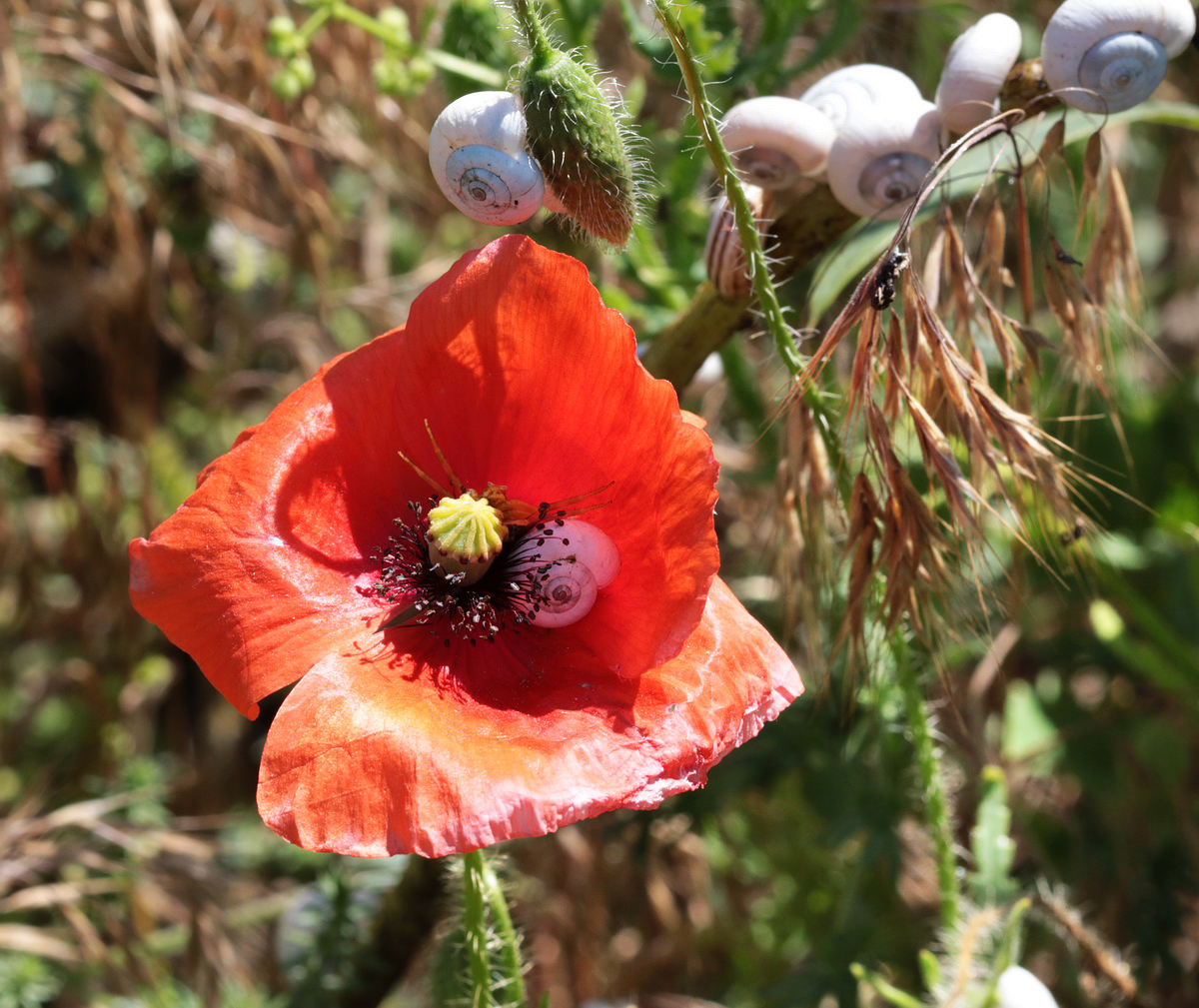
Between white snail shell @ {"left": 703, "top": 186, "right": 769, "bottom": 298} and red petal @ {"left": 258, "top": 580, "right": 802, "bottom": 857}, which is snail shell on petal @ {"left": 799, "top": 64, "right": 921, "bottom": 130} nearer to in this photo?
white snail shell @ {"left": 703, "top": 186, "right": 769, "bottom": 298}

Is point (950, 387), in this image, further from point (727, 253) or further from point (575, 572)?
point (575, 572)

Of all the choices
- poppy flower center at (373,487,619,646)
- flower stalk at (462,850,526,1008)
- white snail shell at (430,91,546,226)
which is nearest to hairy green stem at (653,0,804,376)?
white snail shell at (430,91,546,226)

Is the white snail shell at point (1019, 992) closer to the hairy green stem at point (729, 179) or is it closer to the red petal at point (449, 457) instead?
the red petal at point (449, 457)

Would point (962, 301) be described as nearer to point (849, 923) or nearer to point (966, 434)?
point (966, 434)

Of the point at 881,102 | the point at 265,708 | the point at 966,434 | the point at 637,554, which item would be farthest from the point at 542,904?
the point at 881,102

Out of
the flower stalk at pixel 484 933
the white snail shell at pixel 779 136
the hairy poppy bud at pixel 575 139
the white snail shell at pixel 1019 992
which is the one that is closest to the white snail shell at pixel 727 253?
the white snail shell at pixel 779 136

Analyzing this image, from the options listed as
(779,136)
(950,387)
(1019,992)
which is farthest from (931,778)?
(779,136)
